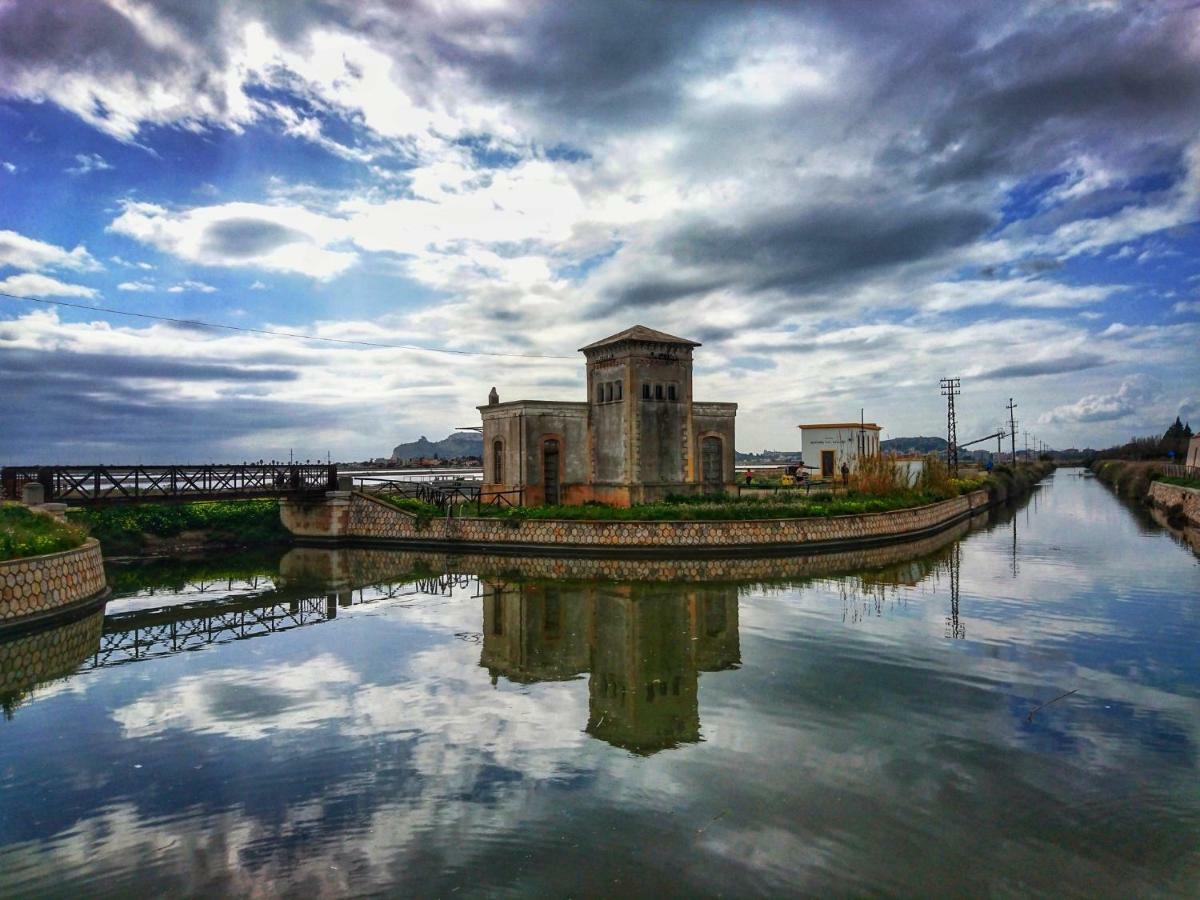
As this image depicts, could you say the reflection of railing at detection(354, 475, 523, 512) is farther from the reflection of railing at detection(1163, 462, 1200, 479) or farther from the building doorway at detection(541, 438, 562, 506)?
the reflection of railing at detection(1163, 462, 1200, 479)

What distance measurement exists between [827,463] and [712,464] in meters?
17.8

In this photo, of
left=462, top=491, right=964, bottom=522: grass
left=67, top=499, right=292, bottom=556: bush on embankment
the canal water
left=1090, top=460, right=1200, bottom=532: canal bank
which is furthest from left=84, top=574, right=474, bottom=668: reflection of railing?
left=1090, top=460, right=1200, bottom=532: canal bank

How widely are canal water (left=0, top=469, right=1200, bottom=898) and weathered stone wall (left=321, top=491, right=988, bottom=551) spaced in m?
7.11

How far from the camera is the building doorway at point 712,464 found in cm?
3021

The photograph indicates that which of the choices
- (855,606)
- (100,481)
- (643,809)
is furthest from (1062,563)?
(100,481)

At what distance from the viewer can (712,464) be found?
30.5 metres

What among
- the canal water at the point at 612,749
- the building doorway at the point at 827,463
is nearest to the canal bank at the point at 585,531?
the canal water at the point at 612,749

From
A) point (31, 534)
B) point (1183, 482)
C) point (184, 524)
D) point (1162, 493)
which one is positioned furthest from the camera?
point (1162, 493)

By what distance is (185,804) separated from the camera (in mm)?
6938

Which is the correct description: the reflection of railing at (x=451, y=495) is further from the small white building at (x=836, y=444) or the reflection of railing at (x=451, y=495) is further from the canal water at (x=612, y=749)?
the small white building at (x=836, y=444)

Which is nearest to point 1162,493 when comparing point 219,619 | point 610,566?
point 610,566

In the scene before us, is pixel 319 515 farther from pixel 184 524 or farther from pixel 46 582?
pixel 46 582

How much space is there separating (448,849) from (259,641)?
9678 mm

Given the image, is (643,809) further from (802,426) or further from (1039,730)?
(802,426)
